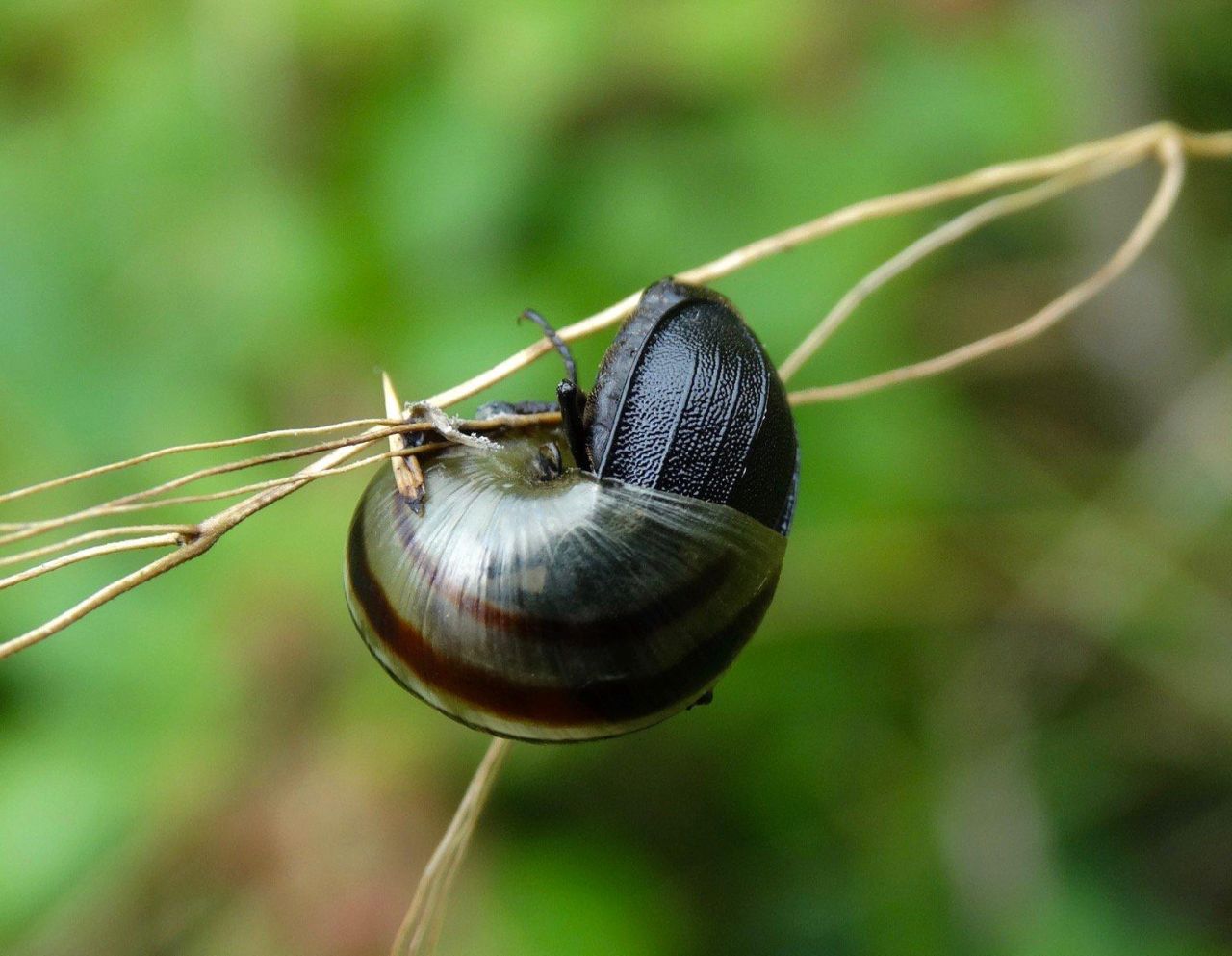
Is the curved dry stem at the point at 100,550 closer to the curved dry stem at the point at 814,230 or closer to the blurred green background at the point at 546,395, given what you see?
the curved dry stem at the point at 814,230

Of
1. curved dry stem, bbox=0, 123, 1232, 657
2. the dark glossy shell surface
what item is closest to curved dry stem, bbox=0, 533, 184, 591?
curved dry stem, bbox=0, 123, 1232, 657

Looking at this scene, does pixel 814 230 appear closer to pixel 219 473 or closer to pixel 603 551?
pixel 603 551

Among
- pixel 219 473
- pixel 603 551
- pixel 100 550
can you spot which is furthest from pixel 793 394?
pixel 100 550

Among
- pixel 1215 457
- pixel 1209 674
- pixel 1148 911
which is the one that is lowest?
pixel 1148 911

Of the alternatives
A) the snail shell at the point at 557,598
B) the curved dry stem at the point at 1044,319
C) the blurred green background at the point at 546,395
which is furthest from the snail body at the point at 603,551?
the blurred green background at the point at 546,395

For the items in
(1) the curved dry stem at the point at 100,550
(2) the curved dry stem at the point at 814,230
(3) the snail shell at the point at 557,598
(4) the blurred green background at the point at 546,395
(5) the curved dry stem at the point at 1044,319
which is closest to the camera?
(1) the curved dry stem at the point at 100,550

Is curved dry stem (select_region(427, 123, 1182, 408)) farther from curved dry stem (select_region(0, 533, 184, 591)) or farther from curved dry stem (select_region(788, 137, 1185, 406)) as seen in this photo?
curved dry stem (select_region(0, 533, 184, 591))

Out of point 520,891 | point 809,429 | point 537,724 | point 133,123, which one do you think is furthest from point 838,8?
point 537,724

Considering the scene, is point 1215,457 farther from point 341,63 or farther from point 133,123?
point 133,123
